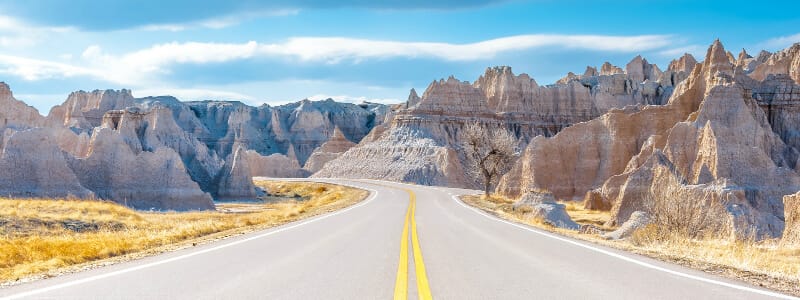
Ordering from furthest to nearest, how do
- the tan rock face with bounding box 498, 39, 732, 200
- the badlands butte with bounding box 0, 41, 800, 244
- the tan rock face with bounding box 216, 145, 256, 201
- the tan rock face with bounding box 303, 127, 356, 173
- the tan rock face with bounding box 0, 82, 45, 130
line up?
1. the tan rock face with bounding box 303, 127, 356, 173
2. the tan rock face with bounding box 216, 145, 256, 201
3. the tan rock face with bounding box 0, 82, 45, 130
4. the tan rock face with bounding box 498, 39, 732, 200
5. the badlands butte with bounding box 0, 41, 800, 244

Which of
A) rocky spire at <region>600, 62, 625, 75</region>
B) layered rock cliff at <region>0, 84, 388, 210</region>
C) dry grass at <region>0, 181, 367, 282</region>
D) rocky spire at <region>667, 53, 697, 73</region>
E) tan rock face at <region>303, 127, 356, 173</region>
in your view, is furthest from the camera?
rocky spire at <region>600, 62, 625, 75</region>

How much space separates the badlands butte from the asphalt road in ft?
39.3

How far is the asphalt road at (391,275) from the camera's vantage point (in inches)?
333

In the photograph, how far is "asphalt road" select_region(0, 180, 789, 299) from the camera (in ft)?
27.7

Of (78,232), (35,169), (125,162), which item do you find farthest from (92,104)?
(78,232)

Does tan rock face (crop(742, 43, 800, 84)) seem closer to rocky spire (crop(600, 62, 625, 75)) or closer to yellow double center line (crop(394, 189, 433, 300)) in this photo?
rocky spire (crop(600, 62, 625, 75))

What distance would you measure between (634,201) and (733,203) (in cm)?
673

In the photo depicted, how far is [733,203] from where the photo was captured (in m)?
39.4

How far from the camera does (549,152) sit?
6769 cm

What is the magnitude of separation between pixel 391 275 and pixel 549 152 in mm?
59347

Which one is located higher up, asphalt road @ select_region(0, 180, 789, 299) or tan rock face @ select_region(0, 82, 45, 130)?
tan rock face @ select_region(0, 82, 45, 130)

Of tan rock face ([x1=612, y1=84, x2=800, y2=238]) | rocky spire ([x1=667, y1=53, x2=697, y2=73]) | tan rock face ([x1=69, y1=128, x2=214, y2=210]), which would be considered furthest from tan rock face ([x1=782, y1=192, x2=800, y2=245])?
rocky spire ([x1=667, y1=53, x2=697, y2=73])

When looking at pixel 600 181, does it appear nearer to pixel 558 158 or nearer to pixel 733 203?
pixel 558 158

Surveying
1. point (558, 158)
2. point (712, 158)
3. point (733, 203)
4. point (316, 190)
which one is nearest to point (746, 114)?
point (712, 158)
